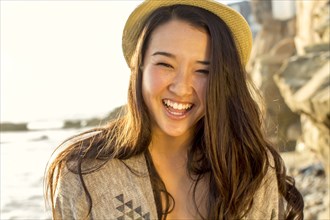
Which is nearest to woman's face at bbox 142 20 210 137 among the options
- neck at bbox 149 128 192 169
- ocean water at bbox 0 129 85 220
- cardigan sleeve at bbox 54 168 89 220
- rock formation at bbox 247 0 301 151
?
neck at bbox 149 128 192 169

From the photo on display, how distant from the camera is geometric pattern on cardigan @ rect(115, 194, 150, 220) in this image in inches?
79.0

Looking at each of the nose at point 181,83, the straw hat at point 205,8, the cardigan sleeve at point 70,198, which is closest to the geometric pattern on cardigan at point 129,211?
the cardigan sleeve at point 70,198

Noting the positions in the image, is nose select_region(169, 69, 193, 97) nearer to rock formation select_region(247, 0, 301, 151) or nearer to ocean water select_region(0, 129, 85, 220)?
ocean water select_region(0, 129, 85, 220)

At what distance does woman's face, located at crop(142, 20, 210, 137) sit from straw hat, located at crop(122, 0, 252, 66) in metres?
0.09

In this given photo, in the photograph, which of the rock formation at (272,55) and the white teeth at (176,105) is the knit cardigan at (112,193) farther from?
the rock formation at (272,55)

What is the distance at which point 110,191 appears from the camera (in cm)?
204

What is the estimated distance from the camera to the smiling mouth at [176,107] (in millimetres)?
2002

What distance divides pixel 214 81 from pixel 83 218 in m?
0.67

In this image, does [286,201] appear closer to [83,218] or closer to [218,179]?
[218,179]

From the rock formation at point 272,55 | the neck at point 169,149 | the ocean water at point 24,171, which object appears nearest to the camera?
the neck at point 169,149

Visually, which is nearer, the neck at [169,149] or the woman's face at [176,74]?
the woman's face at [176,74]

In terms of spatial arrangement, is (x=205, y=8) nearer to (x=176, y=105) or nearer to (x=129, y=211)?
(x=176, y=105)

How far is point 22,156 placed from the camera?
40.8 feet

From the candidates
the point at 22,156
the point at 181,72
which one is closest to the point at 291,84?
the point at 181,72
